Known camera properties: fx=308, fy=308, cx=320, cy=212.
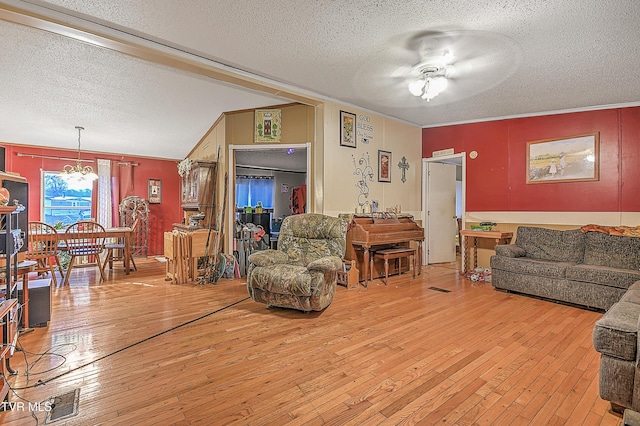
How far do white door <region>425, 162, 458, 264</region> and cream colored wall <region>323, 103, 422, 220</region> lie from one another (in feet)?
0.95

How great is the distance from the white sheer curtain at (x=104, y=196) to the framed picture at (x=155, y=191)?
→ 893 millimetres

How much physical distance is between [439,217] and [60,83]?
6.34 metres

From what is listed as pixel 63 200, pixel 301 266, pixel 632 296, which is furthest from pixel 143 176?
pixel 632 296

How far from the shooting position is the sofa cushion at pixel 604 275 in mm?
3234

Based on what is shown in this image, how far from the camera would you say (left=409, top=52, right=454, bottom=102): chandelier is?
3.28 m

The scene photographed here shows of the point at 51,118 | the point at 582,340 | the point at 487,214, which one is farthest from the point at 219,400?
the point at 51,118

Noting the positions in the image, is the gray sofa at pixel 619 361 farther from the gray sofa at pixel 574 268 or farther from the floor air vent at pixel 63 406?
the floor air vent at pixel 63 406

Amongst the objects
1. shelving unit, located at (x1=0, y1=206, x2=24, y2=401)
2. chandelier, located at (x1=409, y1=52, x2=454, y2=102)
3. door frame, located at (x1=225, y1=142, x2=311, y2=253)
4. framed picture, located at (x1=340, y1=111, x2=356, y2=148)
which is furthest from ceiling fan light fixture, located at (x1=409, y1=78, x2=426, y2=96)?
shelving unit, located at (x1=0, y1=206, x2=24, y2=401)

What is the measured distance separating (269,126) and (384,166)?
2.09 meters

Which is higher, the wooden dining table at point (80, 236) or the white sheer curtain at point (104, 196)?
the white sheer curtain at point (104, 196)

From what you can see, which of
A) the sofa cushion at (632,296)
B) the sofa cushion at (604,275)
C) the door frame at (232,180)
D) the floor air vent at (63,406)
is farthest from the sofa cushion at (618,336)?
the door frame at (232,180)

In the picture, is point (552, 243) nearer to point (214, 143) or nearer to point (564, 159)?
point (564, 159)

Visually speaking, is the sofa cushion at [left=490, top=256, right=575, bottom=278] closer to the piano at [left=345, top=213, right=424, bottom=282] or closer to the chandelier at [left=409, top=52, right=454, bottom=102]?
the piano at [left=345, top=213, right=424, bottom=282]

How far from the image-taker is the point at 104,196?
7.32 meters
